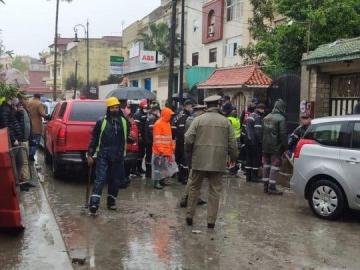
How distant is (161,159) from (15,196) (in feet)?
14.3

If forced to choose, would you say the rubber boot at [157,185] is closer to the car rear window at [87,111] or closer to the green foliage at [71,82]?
the car rear window at [87,111]

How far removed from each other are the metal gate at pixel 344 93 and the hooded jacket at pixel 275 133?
3307 mm

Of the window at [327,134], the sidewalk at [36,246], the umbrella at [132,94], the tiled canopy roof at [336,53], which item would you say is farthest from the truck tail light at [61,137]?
the umbrella at [132,94]

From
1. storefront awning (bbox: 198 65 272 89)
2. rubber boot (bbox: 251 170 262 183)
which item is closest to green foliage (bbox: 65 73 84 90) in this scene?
storefront awning (bbox: 198 65 272 89)

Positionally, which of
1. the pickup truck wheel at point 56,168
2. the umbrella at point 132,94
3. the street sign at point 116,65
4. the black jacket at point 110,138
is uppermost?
the street sign at point 116,65

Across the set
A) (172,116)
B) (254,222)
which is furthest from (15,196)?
(172,116)

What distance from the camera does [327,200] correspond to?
8.16 metres

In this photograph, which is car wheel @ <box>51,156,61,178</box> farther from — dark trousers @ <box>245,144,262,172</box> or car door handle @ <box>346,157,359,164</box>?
car door handle @ <box>346,157,359,164</box>

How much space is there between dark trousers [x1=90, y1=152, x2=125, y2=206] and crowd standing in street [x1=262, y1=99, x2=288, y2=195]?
317 cm

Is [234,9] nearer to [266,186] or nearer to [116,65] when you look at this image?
[116,65]

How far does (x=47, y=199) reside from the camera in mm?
9117

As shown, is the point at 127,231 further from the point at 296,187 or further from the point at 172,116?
the point at 172,116

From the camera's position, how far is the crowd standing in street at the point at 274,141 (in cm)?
1013

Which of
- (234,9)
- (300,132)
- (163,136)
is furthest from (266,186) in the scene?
(234,9)
